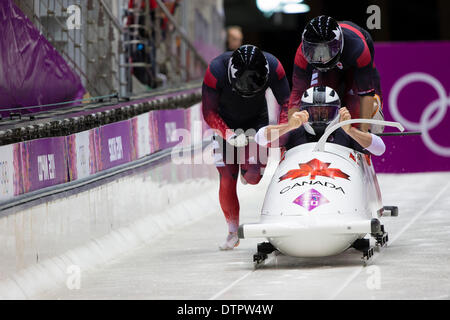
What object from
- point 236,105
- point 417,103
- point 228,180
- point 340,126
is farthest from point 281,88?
point 417,103

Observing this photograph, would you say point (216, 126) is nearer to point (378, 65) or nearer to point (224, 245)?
point (224, 245)

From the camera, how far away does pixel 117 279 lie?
6305 mm

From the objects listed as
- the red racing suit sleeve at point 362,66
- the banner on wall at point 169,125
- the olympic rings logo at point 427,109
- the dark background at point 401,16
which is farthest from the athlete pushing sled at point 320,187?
the dark background at point 401,16

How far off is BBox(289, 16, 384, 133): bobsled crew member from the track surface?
3.04ft

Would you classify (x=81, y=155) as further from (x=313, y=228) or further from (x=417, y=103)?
(x=417, y=103)

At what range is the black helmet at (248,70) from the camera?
22.7 feet

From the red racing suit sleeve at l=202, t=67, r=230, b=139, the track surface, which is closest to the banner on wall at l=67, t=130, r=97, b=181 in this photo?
the track surface

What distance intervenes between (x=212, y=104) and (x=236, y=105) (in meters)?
0.18

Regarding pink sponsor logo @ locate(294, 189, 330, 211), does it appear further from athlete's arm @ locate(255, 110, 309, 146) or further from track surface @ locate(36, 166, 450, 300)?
athlete's arm @ locate(255, 110, 309, 146)
